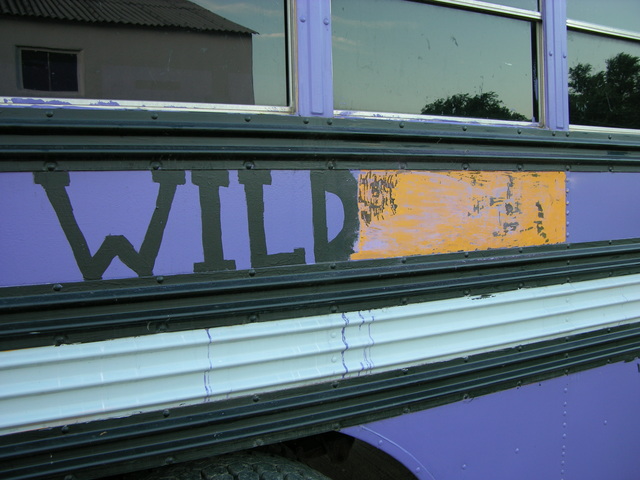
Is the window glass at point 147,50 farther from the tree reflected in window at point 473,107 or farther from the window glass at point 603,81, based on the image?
the window glass at point 603,81

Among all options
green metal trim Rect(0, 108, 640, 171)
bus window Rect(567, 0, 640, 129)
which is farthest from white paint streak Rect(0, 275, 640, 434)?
bus window Rect(567, 0, 640, 129)

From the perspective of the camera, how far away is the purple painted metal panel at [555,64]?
2.19 metres

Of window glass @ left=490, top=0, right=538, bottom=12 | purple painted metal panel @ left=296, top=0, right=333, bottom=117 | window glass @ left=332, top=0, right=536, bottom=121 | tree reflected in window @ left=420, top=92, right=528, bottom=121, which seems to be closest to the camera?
purple painted metal panel @ left=296, top=0, right=333, bottom=117

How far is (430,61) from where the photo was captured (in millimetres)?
2008

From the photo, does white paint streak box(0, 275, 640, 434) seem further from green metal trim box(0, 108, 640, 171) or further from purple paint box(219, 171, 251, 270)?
green metal trim box(0, 108, 640, 171)

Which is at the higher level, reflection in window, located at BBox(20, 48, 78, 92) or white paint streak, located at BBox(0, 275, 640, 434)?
reflection in window, located at BBox(20, 48, 78, 92)

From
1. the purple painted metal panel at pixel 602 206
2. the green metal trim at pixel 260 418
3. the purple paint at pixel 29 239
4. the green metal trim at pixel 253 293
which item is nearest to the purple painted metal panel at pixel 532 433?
the green metal trim at pixel 260 418

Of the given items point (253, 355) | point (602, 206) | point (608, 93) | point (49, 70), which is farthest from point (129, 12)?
point (608, 93)

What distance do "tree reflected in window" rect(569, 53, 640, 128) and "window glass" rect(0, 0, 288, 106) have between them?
1.19 m

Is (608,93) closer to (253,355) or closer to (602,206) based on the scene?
(602,206)

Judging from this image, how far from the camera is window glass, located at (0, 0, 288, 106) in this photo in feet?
4.78

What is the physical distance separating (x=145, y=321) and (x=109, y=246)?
0.19 m

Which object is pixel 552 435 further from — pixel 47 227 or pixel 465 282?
pixel 47 227

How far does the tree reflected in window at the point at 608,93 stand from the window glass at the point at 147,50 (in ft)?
3.91
